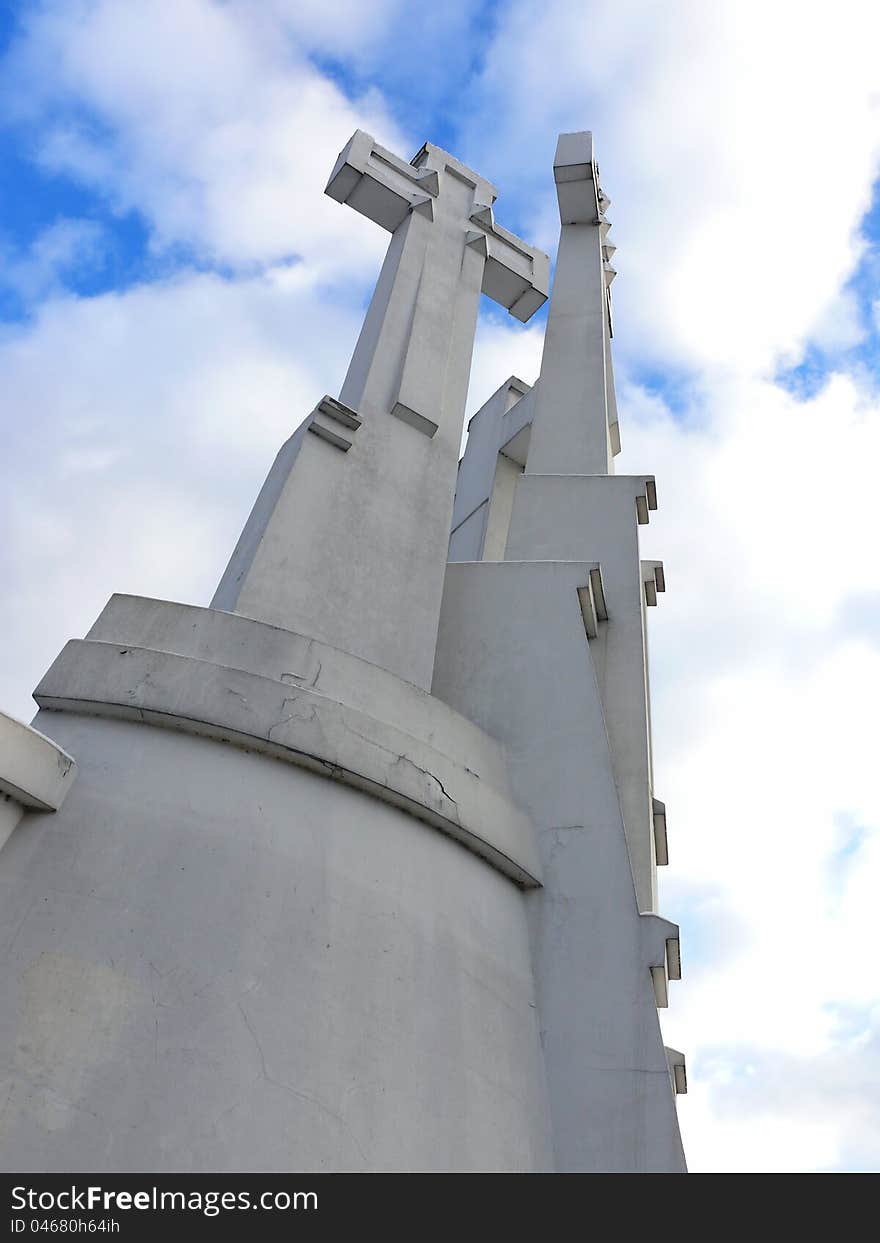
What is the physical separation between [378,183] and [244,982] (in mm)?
8379

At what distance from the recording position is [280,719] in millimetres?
6266

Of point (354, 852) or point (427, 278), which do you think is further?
point (427, 278)

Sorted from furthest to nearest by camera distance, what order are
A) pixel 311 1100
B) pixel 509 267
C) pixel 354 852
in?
pixel 509 267
pixel 354 852
pixel 311 1100

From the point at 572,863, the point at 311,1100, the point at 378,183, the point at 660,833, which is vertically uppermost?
the point at 378,183

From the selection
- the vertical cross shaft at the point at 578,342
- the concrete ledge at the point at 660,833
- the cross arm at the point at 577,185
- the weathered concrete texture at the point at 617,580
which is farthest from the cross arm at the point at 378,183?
the concrete ledge at the point at 660,833

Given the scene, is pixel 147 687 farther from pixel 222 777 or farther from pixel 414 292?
pixel 414 292

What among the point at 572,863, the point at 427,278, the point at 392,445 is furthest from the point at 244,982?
the point at 427,278

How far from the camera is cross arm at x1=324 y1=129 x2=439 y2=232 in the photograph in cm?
1092

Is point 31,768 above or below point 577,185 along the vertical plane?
below

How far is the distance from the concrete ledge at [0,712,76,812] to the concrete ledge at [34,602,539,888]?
584 millimetres

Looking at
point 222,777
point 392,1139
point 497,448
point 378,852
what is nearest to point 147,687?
point 222,777

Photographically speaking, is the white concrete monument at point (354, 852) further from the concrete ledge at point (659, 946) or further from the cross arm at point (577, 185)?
the cross arm at point (577, 185)

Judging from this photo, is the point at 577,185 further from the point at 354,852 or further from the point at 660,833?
the point at 354,852

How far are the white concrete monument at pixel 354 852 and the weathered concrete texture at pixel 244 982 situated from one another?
1 cm
